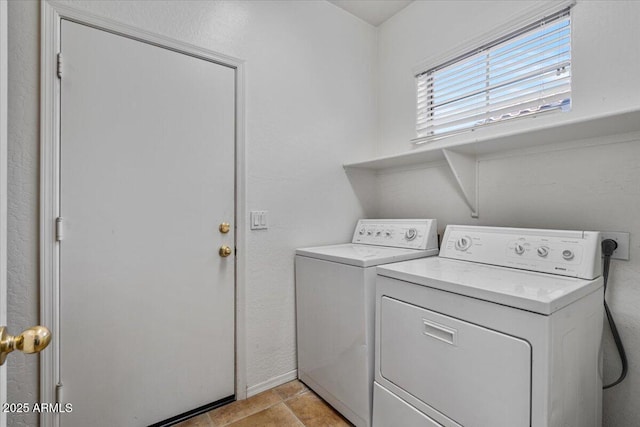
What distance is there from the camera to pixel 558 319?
93 cm

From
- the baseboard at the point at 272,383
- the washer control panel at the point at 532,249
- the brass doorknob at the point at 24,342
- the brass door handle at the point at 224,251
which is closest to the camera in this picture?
the brass doorknob at the point at 24,342

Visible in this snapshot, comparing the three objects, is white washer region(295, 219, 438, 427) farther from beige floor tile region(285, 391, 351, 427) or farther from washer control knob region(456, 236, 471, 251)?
washer control knob region(456, 236, 471, 251)

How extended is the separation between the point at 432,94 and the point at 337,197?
100cm

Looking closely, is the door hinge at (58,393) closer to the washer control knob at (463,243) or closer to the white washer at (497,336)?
the white washer at (497,336)

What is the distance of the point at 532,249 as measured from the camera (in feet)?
4.43

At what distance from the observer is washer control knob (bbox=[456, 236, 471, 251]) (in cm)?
161

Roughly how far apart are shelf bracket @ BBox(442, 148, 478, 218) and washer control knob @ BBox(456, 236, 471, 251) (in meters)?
0.27

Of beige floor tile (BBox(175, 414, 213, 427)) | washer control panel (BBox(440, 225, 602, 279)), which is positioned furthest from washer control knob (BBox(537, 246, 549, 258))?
beige floor tile (BBox(175, 414, 213, 427))

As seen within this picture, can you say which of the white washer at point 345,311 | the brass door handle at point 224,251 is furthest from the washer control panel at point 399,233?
the brass door handle at point 224,251

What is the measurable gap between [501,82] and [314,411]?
7.14 feet

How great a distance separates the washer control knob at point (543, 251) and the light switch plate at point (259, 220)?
1423 millimetres

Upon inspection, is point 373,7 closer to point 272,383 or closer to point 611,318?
point 611,318

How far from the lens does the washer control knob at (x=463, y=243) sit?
1607 mm

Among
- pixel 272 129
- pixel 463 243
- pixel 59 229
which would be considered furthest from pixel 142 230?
pixel 463 243
